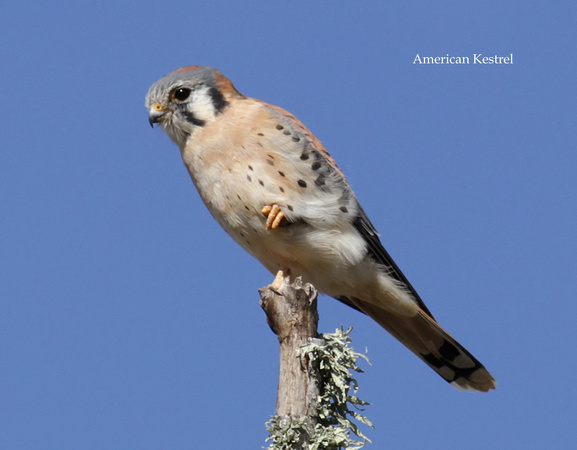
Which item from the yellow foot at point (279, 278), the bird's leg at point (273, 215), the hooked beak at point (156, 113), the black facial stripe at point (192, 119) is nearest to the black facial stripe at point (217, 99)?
the black facial stripe at point (192, 119)

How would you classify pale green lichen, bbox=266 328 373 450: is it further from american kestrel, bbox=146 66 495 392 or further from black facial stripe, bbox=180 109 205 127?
black facial stripe, bbox=180 109 205 127

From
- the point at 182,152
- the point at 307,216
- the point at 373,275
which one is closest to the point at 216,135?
the point at 182,152

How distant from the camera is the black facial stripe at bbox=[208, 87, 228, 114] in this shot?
4.55 meters

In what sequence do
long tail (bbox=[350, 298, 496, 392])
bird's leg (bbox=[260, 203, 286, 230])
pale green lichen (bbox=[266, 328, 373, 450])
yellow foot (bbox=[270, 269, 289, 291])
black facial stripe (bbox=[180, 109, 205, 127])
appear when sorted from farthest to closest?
long tail (bbox=[350, 298, 496, 392]), black facial stripe (bbox=[180, 109, 205, 127]), bird's leg (bbox=[260, 203, 286, 230]), yellow foot (bbox=[270, 269, 289, 291]), pale green lichen (bbox=[266, 328, 373, 450])

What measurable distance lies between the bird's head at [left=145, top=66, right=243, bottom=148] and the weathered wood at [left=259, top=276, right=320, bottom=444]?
4.34 ft

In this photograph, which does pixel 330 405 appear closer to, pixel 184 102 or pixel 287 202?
pixel 287 202

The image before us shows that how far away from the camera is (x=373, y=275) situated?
463 cm

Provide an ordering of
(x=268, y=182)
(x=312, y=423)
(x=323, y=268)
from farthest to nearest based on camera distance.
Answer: (x=323, y=268) → (x=268, y=182) → (x=312, y=423)

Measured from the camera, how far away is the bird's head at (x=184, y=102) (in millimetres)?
4523

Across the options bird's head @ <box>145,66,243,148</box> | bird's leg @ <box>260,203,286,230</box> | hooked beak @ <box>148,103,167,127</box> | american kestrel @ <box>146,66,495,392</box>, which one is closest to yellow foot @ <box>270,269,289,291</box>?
american kestrel @ <box>146,66,495,392</box>

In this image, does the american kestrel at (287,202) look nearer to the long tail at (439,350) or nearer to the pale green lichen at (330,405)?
the long tail at (439,350)

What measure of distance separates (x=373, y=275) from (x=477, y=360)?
2.51 feet

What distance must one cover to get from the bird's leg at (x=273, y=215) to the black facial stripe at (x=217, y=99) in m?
0.68

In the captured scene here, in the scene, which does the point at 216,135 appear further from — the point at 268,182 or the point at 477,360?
the point at 477,360
